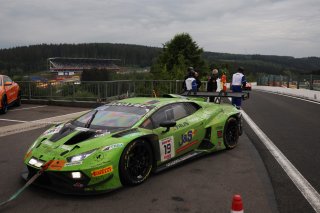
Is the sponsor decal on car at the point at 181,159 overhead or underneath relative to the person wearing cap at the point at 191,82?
underneath

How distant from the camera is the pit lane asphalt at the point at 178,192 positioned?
4406mm

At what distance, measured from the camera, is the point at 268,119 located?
476 inches

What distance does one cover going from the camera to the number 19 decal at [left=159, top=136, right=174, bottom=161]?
5.71m

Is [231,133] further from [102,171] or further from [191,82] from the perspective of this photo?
[191,82]

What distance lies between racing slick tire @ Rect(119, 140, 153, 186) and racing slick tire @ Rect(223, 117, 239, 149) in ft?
7.97

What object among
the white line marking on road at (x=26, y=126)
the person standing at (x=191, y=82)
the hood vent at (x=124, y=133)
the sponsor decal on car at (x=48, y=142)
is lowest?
the white line marking on road at (x=26, y=126)

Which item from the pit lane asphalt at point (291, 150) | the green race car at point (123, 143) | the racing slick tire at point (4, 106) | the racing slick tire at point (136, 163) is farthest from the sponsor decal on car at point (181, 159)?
the racing slick tire at point (4, 106)

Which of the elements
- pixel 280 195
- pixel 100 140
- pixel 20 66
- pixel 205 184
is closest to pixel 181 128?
pixel 205 184

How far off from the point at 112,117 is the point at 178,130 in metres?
1.15

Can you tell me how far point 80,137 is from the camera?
5.26 metres

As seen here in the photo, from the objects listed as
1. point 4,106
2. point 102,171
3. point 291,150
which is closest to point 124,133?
point 102,171

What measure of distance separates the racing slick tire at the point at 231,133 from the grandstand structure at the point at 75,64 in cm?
12126

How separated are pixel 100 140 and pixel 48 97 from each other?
43.5 feet

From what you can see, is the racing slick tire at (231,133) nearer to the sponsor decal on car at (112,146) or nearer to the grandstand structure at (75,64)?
the sponsor decal on car at (112,146)
